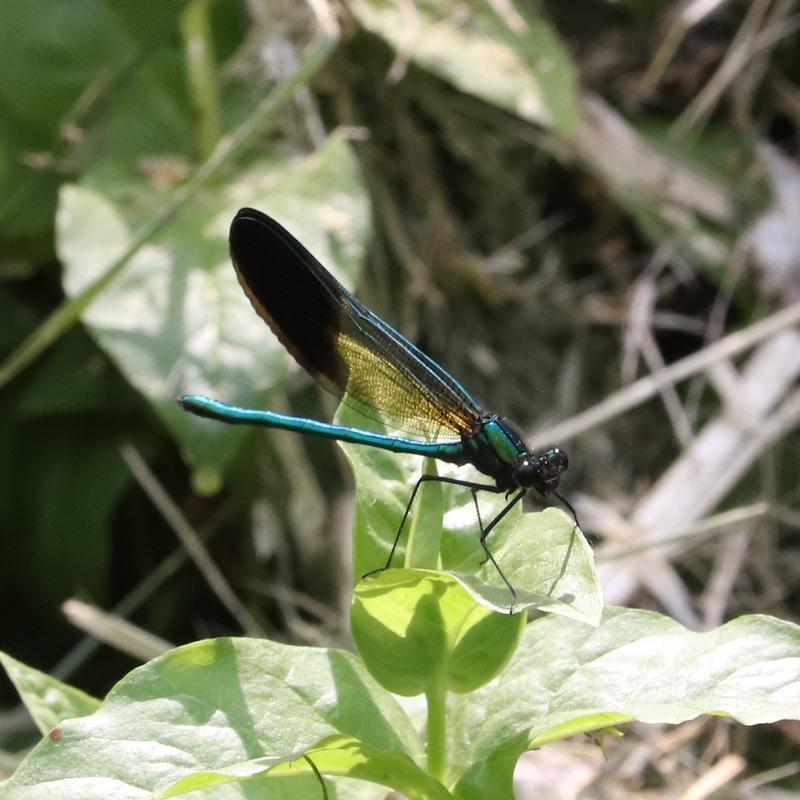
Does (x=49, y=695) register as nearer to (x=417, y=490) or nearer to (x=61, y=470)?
(x=417, y=490)

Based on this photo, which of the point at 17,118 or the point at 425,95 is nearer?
the point at 17,118

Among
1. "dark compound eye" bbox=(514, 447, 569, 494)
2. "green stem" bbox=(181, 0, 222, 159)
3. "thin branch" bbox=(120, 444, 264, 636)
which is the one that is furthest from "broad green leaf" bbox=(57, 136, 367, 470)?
"dark compound eye" bbox=(514, 447, 569, 494)

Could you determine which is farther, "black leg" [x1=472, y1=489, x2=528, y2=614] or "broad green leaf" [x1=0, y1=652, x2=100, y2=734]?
"broad green leaf" [x1=0, y1=652, x2=100, y2=734]

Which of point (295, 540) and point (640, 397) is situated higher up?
point (640, 397)

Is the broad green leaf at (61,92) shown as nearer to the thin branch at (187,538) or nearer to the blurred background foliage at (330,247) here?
the blurred background foliage at (330,247)

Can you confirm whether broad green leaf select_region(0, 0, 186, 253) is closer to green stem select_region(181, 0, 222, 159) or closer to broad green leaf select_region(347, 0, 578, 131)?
green stem select_region(181, 0, 222, 159)

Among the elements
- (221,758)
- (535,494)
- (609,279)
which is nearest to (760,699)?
(221,758)

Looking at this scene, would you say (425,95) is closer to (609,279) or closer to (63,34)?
(609,279)
